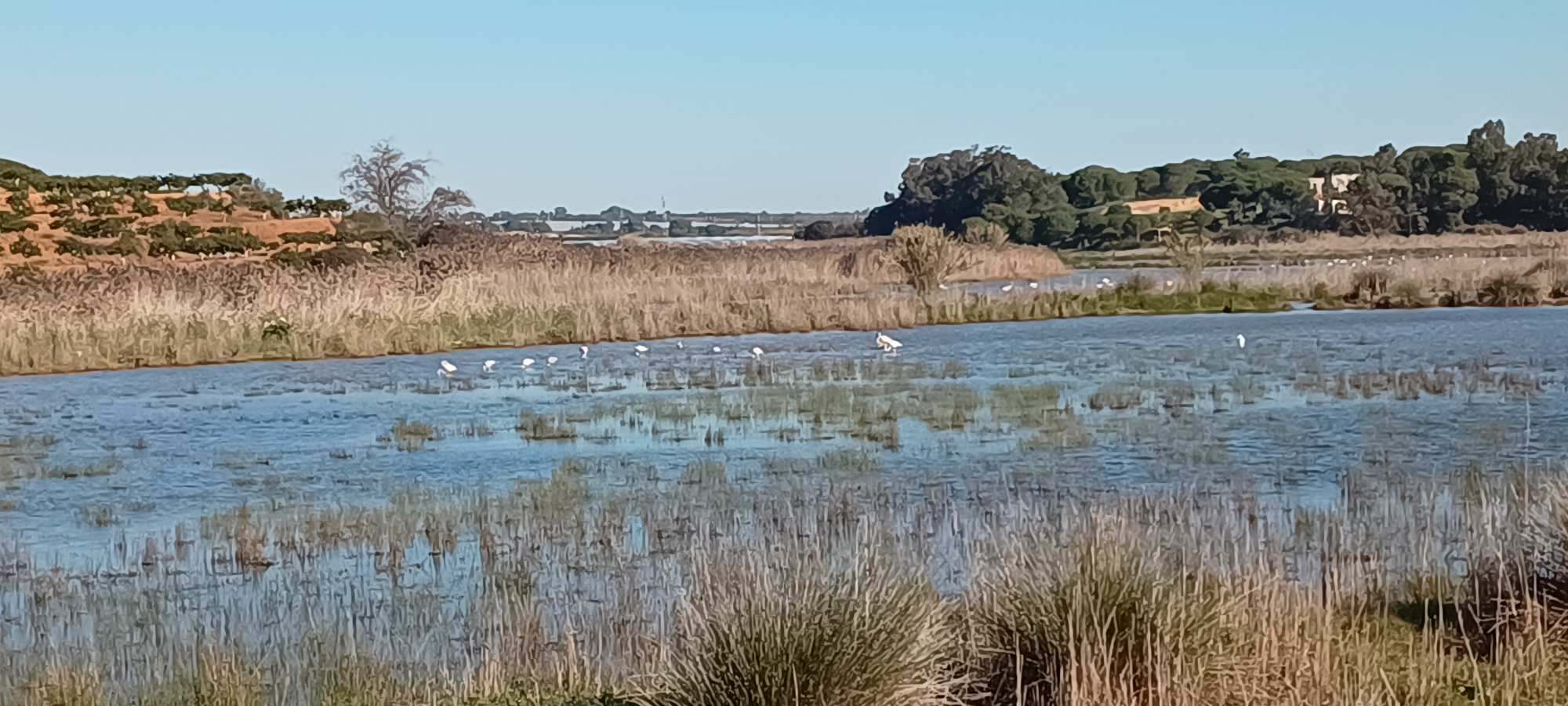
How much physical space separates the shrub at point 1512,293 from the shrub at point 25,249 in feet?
137

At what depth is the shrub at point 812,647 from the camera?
7699 millimetres

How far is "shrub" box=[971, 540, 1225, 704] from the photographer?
819 cm

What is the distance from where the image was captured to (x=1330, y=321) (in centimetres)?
3697

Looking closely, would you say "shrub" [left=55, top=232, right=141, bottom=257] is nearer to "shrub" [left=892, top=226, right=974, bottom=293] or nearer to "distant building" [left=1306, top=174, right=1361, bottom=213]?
"shrub" [left=892, top=226, right=974, bottom=293]

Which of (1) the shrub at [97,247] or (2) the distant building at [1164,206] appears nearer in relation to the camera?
(1) the shrub at [97,247]

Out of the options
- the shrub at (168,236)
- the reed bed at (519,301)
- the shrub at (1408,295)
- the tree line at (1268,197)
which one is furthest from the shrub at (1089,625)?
the tree line at (1268,197)

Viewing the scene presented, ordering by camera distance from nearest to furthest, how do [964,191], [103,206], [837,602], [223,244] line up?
[837,602]
[223,244]
[103,206]
[964,191]

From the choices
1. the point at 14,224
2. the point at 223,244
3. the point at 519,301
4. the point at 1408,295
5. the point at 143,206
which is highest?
the point at 143,206

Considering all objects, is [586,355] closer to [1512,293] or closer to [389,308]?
[389,308]

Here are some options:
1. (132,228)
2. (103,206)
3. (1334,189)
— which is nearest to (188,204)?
(103,206)

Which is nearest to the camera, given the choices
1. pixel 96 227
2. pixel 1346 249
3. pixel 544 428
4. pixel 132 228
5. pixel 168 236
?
pixel 544 428

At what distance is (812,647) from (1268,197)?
11539cm

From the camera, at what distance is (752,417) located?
21422 mm

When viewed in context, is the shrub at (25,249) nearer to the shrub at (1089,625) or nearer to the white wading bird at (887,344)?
the white wading bird at (887,344)
